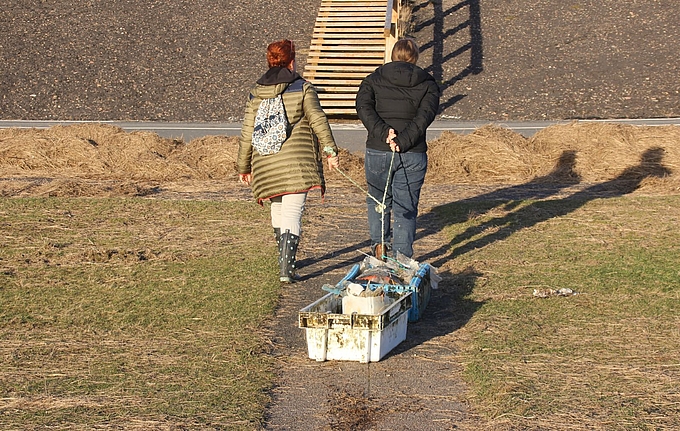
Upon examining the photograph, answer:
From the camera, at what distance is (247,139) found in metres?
7.53

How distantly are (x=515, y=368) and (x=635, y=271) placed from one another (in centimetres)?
258

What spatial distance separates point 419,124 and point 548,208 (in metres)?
3.60

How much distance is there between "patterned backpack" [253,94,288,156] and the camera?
7.35m

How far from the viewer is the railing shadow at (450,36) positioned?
809 inches

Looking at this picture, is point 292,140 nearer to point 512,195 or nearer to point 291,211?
point 291,211

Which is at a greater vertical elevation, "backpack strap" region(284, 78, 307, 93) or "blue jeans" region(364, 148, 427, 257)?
"backpack strap" region(284, 78, 307, 93)

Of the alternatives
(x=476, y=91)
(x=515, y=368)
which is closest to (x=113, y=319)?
(x=515, y=368)

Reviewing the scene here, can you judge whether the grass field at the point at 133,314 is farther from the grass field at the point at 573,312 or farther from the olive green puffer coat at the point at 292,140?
the grass field at the point at 573,312

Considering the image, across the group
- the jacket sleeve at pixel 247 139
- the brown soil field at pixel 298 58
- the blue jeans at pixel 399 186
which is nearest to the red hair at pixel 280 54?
the jacket sleeve at pixel 247 139

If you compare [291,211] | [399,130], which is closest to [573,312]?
[399,130]

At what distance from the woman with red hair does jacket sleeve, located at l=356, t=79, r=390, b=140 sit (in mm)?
296

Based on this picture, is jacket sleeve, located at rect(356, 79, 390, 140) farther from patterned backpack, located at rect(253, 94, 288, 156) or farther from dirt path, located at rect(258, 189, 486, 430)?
dirt path, located at rect(258, 189, 486, 430)

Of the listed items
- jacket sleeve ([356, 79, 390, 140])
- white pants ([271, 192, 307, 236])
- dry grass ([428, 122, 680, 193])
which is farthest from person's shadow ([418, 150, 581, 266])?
jacket sleeve ([356, 79, 390, 140])

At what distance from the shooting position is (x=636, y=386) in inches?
212
